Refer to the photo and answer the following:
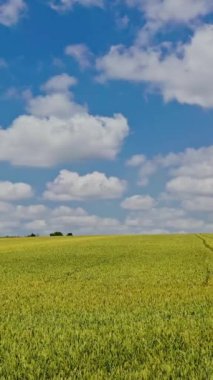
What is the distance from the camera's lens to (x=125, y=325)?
39.0 ft

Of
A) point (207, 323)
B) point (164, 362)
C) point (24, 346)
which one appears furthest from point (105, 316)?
point (164, 362)

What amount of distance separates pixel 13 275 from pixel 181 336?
A: 765 inches

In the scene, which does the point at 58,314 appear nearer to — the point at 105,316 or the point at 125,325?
the point at 105,316

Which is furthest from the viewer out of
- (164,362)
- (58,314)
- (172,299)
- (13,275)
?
(13,275)

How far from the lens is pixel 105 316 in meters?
13.8

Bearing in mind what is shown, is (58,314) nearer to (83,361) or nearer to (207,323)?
(207,323)

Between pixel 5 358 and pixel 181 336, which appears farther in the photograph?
pixel 181 336

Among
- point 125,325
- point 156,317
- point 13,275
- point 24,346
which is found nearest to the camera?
point 24,346

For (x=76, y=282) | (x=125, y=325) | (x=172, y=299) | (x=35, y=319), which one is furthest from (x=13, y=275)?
(x=125, y=325)

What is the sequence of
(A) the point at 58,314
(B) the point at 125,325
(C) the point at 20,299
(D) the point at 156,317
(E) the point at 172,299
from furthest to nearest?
(C) the point at 20,299 < (E) the point at 172,299 < (A) the point at 58,314 < (D) the point at 156,317 < (B) the point at 125,325

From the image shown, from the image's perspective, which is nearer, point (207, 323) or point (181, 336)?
point (181, 336)

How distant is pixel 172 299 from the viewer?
17656mm

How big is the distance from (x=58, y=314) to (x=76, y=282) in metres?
9.41

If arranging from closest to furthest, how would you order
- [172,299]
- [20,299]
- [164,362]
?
[164,362] < [172,299] < [20,299]
